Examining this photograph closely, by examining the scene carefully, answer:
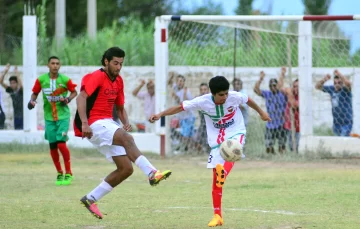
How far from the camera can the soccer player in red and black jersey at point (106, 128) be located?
33.2 feet

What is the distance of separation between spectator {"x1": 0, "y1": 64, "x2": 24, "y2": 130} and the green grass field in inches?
117

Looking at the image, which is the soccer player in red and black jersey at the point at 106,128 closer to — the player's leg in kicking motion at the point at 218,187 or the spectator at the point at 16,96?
the player's leg in kicking motion at the point at 218,187

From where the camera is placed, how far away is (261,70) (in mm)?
20891

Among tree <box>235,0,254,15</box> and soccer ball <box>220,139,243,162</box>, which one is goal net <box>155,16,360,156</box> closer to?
soccer ball <box>220,139,243,162</box>

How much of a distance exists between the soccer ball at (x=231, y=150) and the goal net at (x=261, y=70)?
8.46 meters

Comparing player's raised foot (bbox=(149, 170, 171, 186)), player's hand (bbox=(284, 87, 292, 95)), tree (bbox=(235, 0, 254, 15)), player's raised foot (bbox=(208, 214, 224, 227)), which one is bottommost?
player's raised foot (bbox=(208, 214, 224, 227))

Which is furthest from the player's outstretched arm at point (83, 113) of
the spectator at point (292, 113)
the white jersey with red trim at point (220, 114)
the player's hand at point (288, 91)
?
the player's hand at point (288, 91)

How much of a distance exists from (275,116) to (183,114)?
204 cm

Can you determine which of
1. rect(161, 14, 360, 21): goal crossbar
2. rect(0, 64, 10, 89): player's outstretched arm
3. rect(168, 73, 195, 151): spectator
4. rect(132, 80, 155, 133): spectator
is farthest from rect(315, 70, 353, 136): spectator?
rect(0, 64, 10, 89): player's outstretched arm

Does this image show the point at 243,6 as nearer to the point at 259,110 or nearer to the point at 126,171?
the point at 259,110

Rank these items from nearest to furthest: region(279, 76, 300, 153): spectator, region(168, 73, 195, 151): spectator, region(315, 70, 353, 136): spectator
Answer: region(315, 70, 353, 136): spectator
region(279, 76, 300, 153): spectator
region(168, 73, 195, 151): spectator

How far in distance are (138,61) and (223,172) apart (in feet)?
57.4

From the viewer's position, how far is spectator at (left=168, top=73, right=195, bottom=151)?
19.6m

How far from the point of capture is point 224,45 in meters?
20.8
